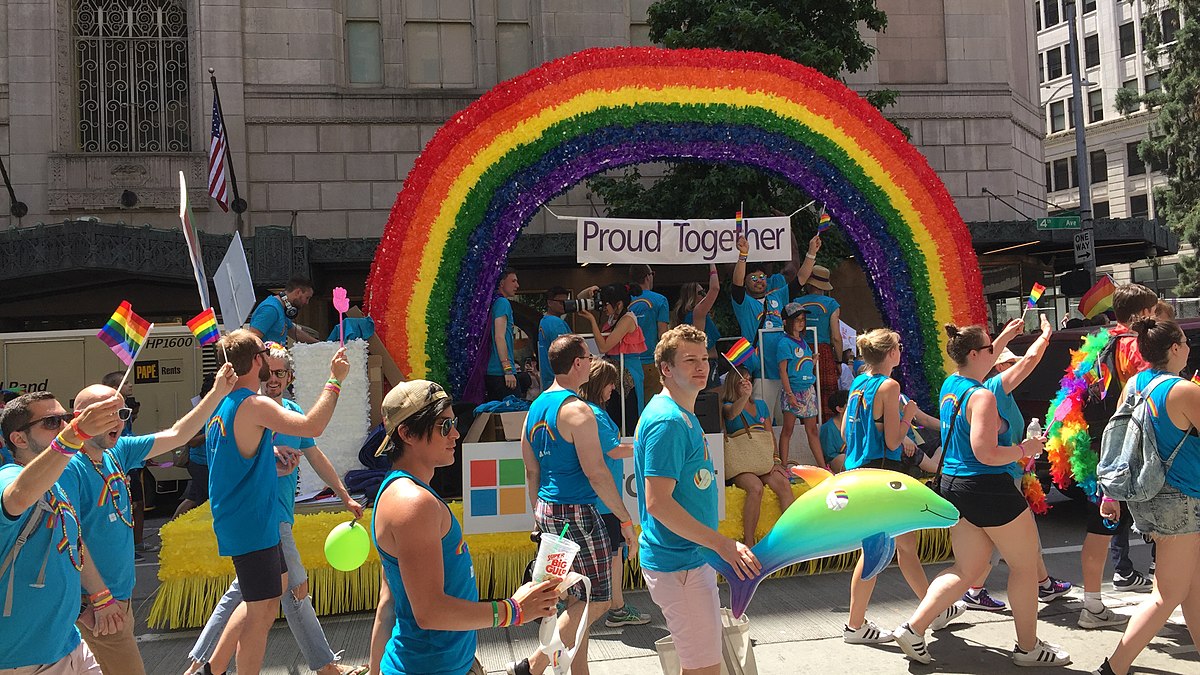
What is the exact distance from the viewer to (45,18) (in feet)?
56.9

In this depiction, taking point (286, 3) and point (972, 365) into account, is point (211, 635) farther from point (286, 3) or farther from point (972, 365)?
point (286, 3)

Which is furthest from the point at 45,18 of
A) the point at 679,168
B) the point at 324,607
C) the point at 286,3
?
the point at 324,607

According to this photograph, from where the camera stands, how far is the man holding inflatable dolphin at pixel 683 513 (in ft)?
12.7

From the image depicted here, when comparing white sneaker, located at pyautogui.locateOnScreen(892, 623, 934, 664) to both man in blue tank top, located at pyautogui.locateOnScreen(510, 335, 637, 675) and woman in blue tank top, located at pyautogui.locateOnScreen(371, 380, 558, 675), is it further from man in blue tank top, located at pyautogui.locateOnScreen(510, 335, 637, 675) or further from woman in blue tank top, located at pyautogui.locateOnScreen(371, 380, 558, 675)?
woman in blue tank top, located at pyautogui.locateOnScreen(371, 380, 558, 675)

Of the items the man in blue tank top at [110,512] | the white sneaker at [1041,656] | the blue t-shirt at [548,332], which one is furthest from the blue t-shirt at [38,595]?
the blue t-shirt at [548,332]

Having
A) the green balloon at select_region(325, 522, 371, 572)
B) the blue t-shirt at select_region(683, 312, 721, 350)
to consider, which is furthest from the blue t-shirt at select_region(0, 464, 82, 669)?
the blue t-shirt at select_region(683, 312, 721, 350)

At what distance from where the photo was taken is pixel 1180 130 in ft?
113

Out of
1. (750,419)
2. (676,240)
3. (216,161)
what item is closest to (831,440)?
(750,419)

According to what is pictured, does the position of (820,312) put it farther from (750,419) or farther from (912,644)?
(912,644)

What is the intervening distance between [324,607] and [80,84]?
14.7 m

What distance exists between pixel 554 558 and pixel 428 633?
17.9 inches

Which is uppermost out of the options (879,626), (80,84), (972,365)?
(80,84)

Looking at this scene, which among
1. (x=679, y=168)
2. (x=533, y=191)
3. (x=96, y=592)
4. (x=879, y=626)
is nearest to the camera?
(x=96, y=592)

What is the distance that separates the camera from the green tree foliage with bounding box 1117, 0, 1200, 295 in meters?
34.1
